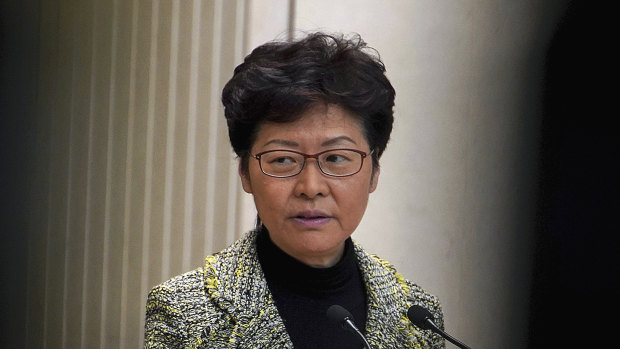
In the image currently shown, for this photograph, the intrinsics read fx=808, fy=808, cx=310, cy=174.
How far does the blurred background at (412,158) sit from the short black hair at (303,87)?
0.63m

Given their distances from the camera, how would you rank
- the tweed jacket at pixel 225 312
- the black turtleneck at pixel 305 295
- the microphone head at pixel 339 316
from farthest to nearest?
the black turtleneck at pixel 305 295, the tweed jacket at pixel 225 312, the microphone head at pixel 339 316

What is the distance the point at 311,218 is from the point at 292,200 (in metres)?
0.06

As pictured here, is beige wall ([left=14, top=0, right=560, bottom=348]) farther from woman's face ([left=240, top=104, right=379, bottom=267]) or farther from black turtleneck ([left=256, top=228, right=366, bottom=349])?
woman's face ([left=240, top=104, right=379, bottom=267])

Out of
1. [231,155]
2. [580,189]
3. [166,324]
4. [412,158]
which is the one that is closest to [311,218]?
[166,324]

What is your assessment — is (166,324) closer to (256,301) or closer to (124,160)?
(256,301)

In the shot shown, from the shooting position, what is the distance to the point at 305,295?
184 cm

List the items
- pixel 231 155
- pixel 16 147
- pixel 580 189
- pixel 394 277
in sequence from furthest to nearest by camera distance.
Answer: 1. pixel 16 147
2. pixel 580 189
3. pixel 231 155
4. pixel 394 277

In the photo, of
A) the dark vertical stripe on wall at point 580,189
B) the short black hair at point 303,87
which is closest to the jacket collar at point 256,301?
the short black hair at point 303,87

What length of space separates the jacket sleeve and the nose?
35 cm

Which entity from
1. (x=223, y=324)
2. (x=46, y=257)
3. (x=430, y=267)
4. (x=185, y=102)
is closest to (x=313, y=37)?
(x=223, y=324)

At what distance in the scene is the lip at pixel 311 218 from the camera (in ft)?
5.62

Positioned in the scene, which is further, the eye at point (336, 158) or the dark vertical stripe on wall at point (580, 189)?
the dark vertical stripe on wall at point (580, 189)

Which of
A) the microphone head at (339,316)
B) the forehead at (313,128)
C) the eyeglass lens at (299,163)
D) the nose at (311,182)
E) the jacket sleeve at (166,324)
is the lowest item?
the jacket sleeve at (166,324)

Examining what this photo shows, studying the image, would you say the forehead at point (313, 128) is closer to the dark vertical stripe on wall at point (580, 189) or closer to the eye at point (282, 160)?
the eye at point (282, 160)
